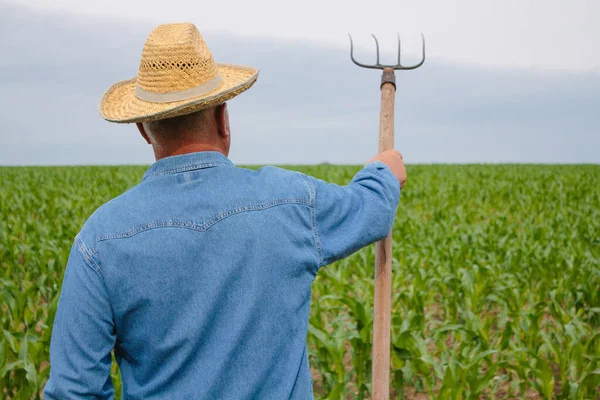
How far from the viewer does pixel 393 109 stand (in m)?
2.28

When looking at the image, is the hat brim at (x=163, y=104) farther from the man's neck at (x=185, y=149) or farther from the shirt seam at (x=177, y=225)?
the shirt seam at (x=177, y=225)

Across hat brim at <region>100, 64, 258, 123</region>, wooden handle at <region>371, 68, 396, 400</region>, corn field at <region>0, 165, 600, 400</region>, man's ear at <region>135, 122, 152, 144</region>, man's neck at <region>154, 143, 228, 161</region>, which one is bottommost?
corn field at <region>0, 165, 600, 400</region>

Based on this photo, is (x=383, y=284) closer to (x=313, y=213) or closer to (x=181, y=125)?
(x=313, y=213)

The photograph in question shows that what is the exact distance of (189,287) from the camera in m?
1.49

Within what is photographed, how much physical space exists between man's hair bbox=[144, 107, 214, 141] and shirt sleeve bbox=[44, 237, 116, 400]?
360 mm

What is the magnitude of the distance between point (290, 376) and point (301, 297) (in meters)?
0.23

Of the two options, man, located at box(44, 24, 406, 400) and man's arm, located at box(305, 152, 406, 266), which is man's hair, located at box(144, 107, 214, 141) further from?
man's arm, located at box(305, 152, 406, 266)

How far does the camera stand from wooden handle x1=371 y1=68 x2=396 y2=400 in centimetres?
226

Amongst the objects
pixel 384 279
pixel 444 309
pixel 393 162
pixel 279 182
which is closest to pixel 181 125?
pixel 279 182

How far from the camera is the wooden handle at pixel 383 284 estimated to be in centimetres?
226

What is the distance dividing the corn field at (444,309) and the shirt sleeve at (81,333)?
202cm

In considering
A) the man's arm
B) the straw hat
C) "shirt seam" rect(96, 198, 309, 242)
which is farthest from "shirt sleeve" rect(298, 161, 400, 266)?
the straw hat

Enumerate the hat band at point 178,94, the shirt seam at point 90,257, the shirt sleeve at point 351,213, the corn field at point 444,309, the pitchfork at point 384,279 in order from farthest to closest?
the corn field at point 444,309, the pitchfork at point 384,279, the shirt sleeve at point 351,213, the hat band at point 178,94, the shirt seam at point 90,257

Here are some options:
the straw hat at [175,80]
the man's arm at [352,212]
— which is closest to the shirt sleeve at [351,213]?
the man's arm at [352,212]
